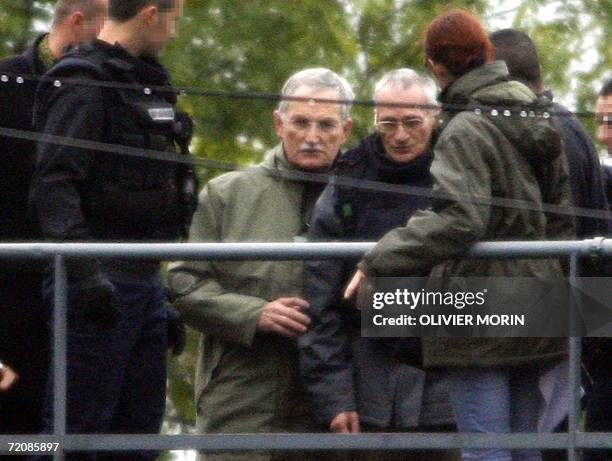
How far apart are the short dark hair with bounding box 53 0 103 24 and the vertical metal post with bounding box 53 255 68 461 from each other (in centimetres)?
110

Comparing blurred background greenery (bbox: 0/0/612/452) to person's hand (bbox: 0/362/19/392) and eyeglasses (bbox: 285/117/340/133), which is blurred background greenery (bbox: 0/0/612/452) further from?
person's hand (bbox: 0/362/19/392)

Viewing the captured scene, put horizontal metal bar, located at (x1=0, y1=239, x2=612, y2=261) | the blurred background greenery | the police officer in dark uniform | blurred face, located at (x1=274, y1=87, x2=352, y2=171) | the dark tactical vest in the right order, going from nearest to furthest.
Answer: horizontal metal bar, located at (x1=0, y1=239, x2=612, y2=261)
the police officer in dark uniform
the dark tactical vest
blurred face, located at (x1=274, y1=87, x2=352, y2=171)
the blurred background greenery

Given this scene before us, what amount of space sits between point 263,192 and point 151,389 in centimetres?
72

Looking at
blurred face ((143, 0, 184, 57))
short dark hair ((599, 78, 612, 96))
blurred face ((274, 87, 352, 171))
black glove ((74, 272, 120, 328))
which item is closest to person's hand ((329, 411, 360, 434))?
black glove ((74, 272, 120, 328))

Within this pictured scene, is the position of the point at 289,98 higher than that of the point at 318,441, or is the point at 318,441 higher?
the point at 289,98

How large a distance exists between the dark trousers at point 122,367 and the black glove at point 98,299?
9 centimetres

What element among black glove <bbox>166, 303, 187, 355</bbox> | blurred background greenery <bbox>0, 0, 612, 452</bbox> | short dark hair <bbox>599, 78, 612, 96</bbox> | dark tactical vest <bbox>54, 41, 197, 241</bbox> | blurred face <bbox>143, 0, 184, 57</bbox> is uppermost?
blurred background greenery <bbox>0, 0, 612, 452</bbox>

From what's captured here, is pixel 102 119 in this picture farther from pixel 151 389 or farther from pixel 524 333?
pixel 524 333

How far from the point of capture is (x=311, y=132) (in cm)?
646

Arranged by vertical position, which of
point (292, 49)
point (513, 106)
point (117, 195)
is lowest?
point (117, 195)

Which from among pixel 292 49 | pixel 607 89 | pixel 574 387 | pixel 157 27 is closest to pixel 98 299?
pixel 157 27

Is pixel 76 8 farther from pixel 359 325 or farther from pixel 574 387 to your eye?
pixel 574 387

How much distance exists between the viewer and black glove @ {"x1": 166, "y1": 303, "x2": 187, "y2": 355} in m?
6.31

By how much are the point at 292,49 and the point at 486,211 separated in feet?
17.7
